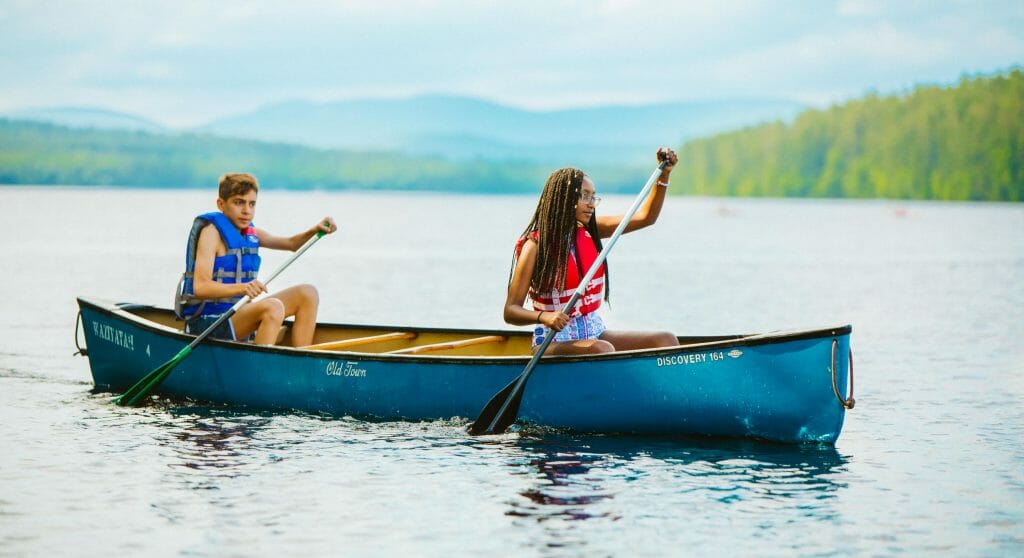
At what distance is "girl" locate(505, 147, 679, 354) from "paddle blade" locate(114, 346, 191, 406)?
2483mm

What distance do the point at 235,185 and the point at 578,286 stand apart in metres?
2.35

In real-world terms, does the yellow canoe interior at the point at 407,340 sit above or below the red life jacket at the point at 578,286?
below

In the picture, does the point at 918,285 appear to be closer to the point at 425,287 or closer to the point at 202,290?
the point at 425,287

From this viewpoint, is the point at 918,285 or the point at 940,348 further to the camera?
the point at 918,285

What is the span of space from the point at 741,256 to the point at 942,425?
90.2ft

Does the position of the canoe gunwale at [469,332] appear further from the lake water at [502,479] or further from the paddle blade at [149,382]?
the lake water at [502,479]


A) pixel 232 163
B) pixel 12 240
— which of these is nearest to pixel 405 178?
pixel 232 163

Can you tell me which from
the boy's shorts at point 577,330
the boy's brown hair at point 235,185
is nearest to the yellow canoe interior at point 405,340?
the boy's brown hair at point 235,185

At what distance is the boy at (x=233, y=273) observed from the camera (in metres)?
9.16

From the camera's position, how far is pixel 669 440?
27.7 ft

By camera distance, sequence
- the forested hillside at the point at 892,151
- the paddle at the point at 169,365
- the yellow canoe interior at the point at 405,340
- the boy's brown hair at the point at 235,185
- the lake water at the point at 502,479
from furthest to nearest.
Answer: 1. the forested hillside at the point at 892,151
2. the yellow canoe interior at the point at 405,340
3. the paddle at the point at 169,365
4. the boy's brown hair at the point at 235,185
5. the lake water at the point at 502,479

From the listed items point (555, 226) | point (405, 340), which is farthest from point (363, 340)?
point (555, 226)

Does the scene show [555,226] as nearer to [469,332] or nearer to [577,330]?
[577,330]

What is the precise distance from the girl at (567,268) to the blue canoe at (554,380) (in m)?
0.24
